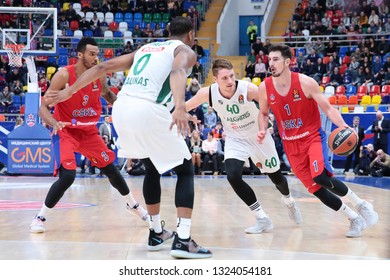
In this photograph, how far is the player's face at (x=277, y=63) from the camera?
6.04 meters

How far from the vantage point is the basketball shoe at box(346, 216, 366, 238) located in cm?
578

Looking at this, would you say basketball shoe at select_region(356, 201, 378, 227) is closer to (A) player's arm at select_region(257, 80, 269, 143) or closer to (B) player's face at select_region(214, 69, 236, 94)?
(A) player's arm at select_region(257, 80, 269, 143)

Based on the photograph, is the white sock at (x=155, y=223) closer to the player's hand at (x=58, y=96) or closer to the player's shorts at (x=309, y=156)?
the player's hand at (x=58, y=96)

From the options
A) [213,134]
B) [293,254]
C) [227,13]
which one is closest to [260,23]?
[227,13]

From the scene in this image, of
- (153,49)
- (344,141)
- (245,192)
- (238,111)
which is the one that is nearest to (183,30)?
(153,49)

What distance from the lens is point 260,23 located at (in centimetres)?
2856

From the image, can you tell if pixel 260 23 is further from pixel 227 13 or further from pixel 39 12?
pixel 39 12

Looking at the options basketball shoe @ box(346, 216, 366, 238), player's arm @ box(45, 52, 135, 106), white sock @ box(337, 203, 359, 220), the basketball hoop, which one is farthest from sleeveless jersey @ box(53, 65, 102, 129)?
the basketball hoop

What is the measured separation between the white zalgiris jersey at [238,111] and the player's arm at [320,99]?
2.29 ft

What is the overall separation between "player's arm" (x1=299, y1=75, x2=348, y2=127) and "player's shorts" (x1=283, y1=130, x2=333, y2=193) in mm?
282

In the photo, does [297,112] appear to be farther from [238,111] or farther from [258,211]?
[258,211]

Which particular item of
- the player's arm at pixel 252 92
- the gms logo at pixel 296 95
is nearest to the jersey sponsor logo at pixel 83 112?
the player's arm at pixel 252 92
